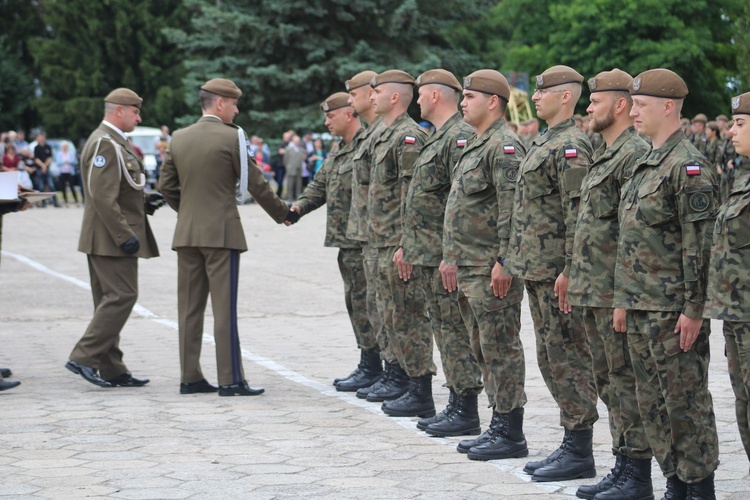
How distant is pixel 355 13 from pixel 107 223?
2981 cm

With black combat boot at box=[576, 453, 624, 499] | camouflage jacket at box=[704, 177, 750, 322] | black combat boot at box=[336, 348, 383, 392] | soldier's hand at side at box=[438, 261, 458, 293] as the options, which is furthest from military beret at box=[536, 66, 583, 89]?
black combat boot at box=[336, 348, 383, 392]

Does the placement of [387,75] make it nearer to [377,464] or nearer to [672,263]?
[377,464]

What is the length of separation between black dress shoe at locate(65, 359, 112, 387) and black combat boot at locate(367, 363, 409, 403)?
2079mm

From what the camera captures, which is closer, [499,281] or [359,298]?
[499,281]

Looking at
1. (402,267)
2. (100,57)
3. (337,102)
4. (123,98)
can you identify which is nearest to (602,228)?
(402,267)

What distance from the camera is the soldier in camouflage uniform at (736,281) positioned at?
16.8 feet

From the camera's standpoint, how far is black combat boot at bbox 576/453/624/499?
6020mm

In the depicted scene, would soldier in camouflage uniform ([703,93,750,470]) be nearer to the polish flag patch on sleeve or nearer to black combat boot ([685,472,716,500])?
the polish flag patch on sleeve

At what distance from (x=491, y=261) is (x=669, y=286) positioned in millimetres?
1669

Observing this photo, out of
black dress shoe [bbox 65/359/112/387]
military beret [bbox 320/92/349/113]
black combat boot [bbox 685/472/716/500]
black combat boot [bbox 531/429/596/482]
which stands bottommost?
black dress shoe [bbox 65/359/112/387]

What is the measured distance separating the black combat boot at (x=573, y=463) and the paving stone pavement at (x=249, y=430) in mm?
63

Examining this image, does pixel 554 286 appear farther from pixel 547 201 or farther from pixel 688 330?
pixel 688 330

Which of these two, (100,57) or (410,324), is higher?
(100,57)

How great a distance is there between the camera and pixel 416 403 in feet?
27.1
